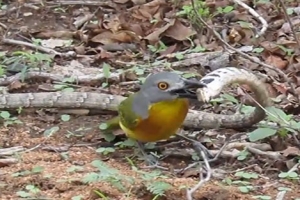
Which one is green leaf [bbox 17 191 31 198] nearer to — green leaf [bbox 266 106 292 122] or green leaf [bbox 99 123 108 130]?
green leaf [bbox 99 123 108 130]

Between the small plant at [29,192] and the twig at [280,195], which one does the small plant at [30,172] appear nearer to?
the small plant at [29,192]

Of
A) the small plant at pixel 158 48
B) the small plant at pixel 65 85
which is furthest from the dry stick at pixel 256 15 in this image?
the small plant at pixel 65 85

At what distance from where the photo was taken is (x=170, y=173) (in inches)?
198

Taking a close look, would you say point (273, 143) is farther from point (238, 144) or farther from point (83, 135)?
point (83, 135)

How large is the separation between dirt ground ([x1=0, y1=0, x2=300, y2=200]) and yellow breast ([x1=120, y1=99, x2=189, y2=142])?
26 centimetres

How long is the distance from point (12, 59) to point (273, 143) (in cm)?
273

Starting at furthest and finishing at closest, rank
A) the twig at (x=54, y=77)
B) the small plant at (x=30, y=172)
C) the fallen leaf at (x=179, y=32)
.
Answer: the fallen leaf at (x=179, y=32)
the twig at (x=54, y=77)
the small plant at (x=30, y=172)

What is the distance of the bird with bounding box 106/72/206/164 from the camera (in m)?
4.93

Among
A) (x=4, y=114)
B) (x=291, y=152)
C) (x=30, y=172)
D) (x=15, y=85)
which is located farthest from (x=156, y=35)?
(x=30, y=172)

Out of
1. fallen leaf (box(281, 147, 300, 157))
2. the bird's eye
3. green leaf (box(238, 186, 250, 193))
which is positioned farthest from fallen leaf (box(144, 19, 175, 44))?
green leaf (box(238, 186, 250, 193))

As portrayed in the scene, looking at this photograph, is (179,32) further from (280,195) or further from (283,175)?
(280,195)

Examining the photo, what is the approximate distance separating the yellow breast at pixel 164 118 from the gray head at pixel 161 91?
0.11 feet

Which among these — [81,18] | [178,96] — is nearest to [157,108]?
[178,96]

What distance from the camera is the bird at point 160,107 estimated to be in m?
4.93
